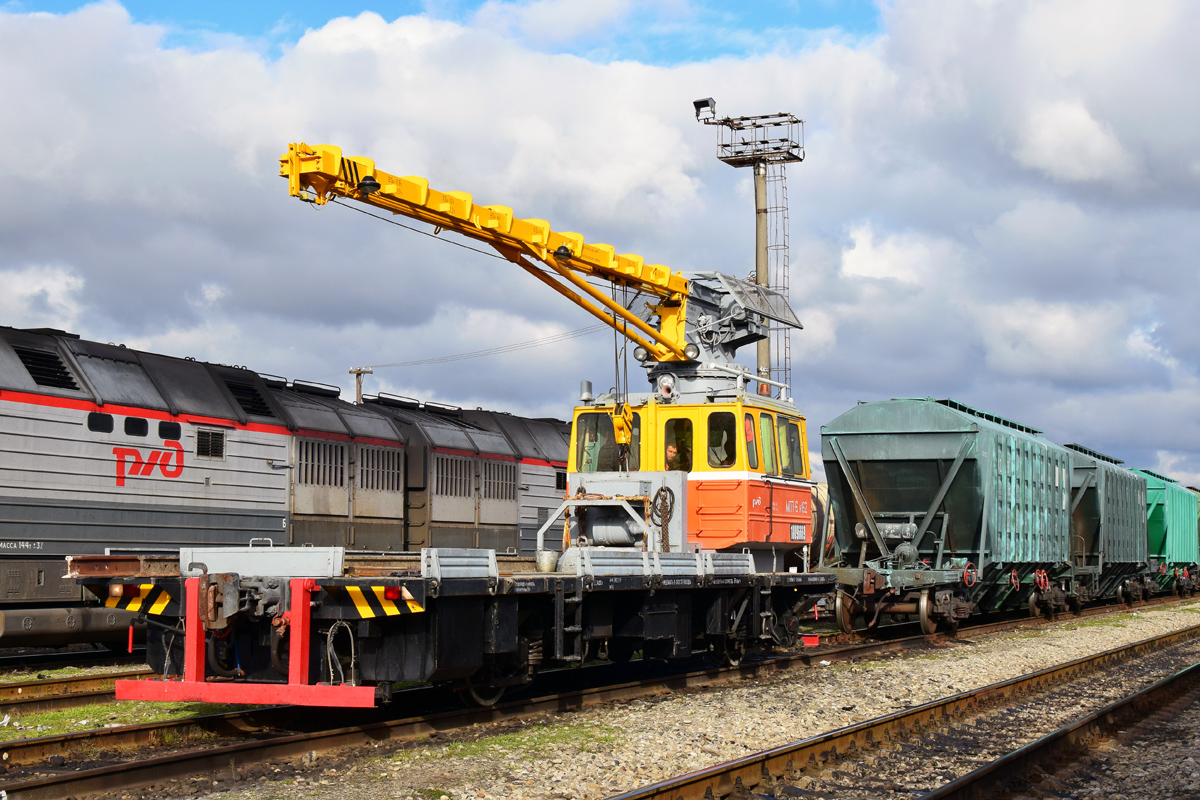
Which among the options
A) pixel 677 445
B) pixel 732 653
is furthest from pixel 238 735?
pixel 677 445

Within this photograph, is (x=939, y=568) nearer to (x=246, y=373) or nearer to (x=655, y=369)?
(x=655, y=369)

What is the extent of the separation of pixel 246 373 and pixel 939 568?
36.7 feet

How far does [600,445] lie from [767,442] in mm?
2028

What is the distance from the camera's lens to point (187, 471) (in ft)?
50.3

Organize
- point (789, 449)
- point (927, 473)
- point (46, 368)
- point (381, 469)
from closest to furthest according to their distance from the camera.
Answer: point (46, 368) < point (789, 449) < point (927, 473) < point (381, 469)

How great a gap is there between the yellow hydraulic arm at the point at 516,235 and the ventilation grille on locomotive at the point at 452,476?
4.77 meters

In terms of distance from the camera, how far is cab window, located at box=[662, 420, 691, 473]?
1345cm

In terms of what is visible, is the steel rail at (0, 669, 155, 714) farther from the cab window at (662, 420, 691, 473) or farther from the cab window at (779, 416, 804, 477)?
the cab window at (779, 416, 804, 477)

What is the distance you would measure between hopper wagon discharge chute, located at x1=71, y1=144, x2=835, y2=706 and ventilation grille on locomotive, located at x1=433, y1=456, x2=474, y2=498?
15.6 feet

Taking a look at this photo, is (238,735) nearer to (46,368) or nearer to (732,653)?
(732,653)

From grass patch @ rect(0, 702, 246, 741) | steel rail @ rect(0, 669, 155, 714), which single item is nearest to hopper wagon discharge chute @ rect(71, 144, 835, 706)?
grass patch @ rect(0, 702, 246, 741)

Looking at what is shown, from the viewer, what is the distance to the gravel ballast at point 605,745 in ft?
24.0

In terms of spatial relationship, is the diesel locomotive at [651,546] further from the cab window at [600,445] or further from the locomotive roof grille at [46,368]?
the locomotive roof grille at [46,368]

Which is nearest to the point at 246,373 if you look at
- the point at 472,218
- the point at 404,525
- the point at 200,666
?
the point at 404,525
